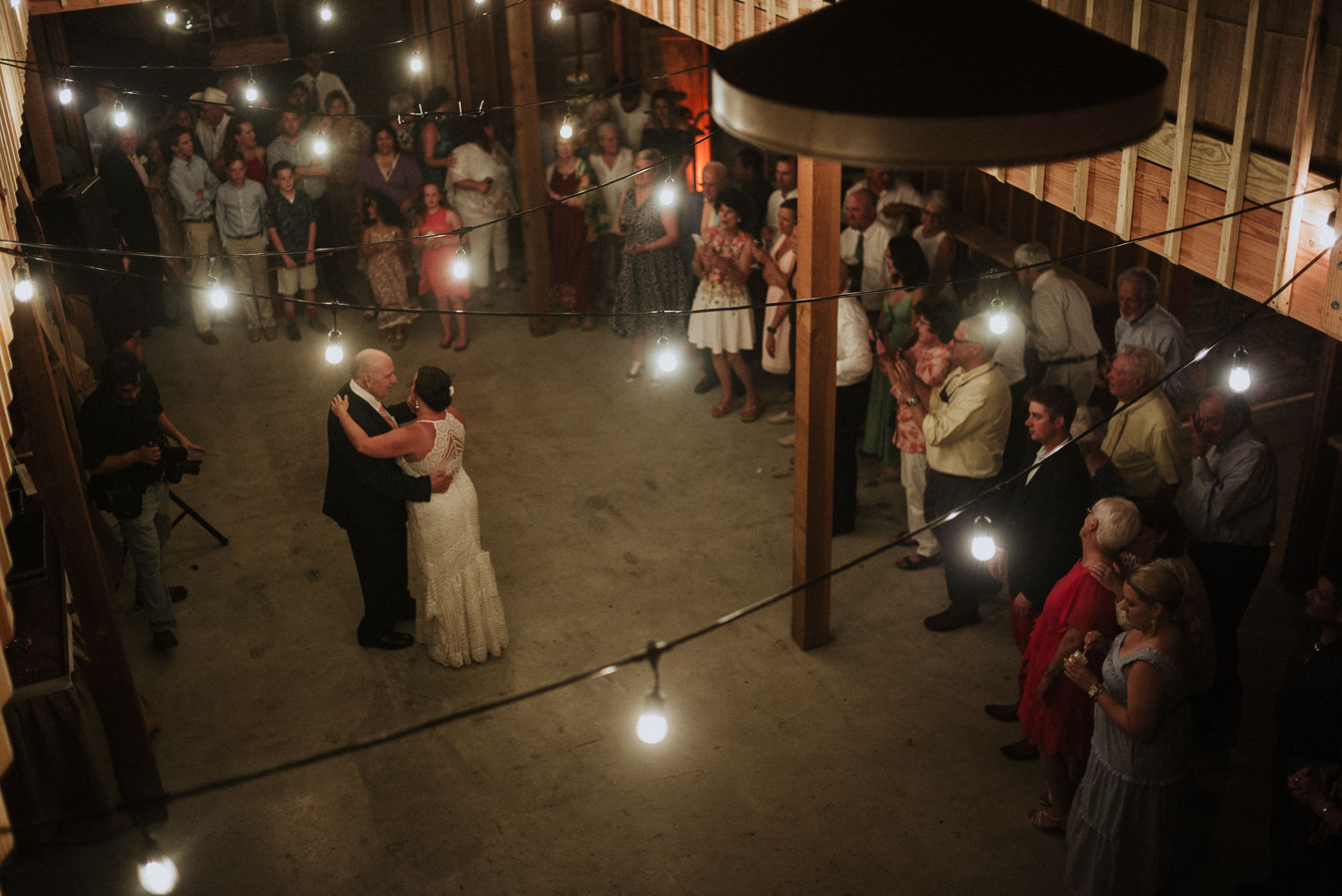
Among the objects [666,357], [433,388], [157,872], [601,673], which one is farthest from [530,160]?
[157,872]

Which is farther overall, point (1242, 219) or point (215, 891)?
point (215, 891)

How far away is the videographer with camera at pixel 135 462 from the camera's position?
5.98 m

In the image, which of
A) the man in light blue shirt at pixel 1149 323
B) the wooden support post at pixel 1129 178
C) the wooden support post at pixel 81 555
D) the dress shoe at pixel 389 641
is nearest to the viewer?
the wooden support post at pixel 1129 178

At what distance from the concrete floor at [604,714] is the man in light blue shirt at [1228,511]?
61 centimetres

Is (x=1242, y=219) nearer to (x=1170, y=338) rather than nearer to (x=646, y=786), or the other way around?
(x=1170, y=338)

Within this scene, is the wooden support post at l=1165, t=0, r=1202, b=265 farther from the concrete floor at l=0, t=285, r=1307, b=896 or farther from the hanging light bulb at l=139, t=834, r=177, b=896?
the hanging light bulb at l=139, t=834, r=177, b=896

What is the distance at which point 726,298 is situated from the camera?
26.6ft

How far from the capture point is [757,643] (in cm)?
639

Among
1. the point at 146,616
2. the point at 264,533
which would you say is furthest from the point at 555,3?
the point at 146,616

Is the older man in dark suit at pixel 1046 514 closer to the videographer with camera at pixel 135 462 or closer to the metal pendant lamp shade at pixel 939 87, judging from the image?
the metal pendant lamp shade at pixel 939 87

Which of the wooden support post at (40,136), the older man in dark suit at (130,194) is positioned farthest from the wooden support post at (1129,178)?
the older man in dark suit at (130,194)

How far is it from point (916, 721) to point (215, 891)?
10.5ft

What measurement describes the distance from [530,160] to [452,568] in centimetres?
466

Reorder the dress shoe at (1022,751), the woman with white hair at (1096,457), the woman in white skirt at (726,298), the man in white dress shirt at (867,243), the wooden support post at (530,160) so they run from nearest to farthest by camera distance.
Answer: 1. the woman with white hair at (1096,457)
2. the dress shoe at (1022,751)
3. the man in white dress shirt at (867,243)
4. the woman in white skirt at (726,298)
5. the wooden support post at (530,160)
